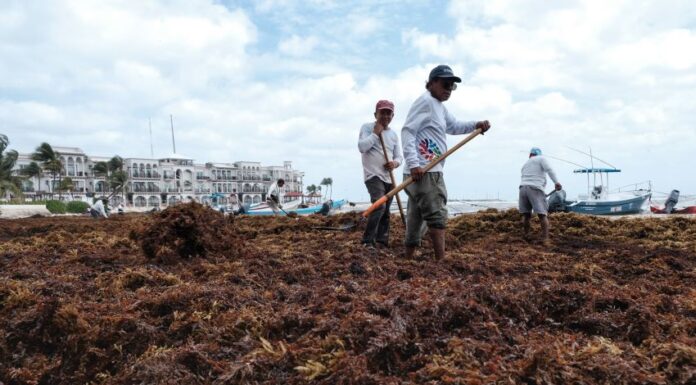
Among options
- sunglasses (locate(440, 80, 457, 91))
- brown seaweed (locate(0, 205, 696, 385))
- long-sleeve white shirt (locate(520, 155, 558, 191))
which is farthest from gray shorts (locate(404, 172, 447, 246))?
long-sleeve white shirt (locate(520, 155, 558, 191))

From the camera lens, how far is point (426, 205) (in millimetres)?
4605

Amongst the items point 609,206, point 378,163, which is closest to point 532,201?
point 378,163

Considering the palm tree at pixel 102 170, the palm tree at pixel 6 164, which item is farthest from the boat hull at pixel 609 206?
the palm tree at pixel 102 170

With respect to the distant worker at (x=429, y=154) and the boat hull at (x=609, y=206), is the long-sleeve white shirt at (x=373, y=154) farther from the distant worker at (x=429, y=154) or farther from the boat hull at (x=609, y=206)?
the boat hull at (x=609, y=206)

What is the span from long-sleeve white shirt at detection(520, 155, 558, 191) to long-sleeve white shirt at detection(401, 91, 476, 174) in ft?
10.2

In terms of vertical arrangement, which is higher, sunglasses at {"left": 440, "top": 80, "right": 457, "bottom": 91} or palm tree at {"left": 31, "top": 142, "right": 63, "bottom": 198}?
palm tree at {"left": 31, "top": 142, "right": 63, "bottom": 198}

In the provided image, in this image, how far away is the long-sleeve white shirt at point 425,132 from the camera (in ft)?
15.3

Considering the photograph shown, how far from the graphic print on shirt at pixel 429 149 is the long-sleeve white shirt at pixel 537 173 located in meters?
3.18

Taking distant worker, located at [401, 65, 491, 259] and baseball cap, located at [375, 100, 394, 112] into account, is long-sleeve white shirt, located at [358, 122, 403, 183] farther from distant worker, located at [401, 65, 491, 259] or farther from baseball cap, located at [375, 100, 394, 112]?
distant worker, located at [401, 65, 491, 259]

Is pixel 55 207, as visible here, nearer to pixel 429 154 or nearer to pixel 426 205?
pixel 429 154

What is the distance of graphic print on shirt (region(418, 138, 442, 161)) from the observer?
15.7 ft

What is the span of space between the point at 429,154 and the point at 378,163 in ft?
3.97

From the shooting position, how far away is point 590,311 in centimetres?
236

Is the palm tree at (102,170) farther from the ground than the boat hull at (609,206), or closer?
farther from the ground
